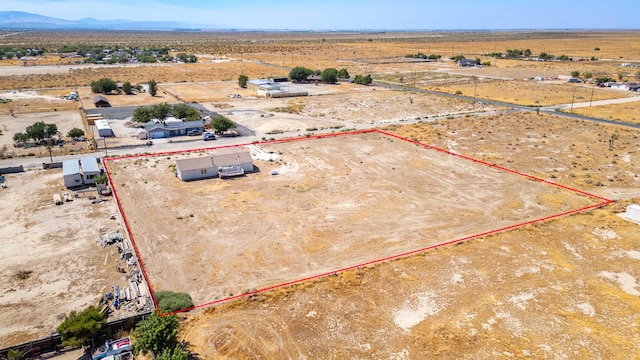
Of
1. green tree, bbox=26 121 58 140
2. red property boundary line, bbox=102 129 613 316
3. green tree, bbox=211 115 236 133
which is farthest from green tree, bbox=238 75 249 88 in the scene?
green tree, bbox=26 121 58 140

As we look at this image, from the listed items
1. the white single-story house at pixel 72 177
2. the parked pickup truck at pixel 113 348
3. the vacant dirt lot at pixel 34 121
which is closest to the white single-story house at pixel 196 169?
the white single-story house at pixel 72 177

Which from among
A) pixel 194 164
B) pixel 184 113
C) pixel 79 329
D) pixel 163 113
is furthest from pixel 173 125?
pixel 79 329

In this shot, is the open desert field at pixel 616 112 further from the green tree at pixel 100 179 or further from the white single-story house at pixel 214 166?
the green tree at pixel 100 179

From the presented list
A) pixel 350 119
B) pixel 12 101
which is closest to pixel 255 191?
pixel 350 119

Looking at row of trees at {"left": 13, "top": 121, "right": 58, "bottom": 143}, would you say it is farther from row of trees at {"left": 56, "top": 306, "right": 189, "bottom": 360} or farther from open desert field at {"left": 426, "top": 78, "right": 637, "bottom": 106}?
open desert field at {"left": 426, "top": 78, "right": 637, "bottom": 106}

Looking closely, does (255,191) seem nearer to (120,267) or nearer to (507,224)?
(120,267)
